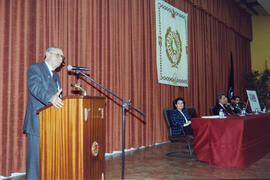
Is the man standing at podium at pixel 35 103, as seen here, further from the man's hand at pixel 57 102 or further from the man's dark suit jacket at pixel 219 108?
the man's dark suit jacket at pixel 219 108

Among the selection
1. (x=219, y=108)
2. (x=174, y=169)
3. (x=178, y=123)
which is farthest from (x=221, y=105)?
(x=174, y=169)

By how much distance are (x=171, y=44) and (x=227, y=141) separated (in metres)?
3.21

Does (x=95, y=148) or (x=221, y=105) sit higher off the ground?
(x=221, y=105)

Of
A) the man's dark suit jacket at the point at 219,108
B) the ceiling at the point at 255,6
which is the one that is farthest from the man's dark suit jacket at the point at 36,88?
the ceiling at the point at 255,6

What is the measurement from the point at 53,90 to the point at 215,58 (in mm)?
6500

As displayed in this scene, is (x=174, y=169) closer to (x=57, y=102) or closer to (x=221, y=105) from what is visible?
(x=57, y=102)

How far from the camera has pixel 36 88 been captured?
91.7 inches

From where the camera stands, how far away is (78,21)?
407cm

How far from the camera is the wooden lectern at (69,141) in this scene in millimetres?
2088

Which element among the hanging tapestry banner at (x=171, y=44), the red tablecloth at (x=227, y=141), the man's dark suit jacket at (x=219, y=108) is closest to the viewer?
the red tablecloth at (x=227, y=141)

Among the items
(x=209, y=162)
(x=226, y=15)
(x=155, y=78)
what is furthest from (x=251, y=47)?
(x=209, y=162)

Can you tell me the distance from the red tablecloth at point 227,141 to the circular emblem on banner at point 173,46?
8.75 feet

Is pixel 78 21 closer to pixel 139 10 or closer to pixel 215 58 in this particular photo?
pixel 139 10

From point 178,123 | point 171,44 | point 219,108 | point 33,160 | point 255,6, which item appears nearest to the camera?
point 33,160
